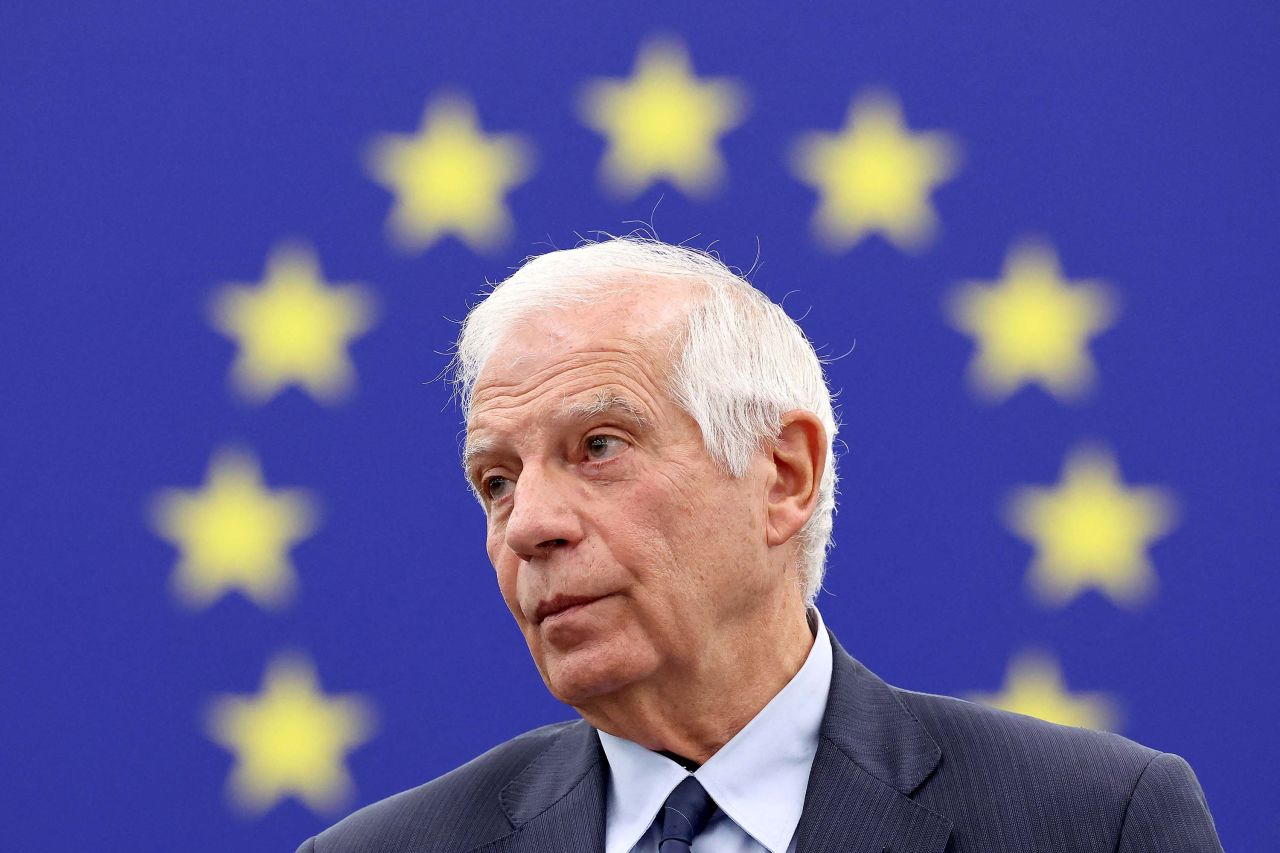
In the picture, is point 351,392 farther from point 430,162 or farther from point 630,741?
point 630,741

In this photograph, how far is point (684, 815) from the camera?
2.24m

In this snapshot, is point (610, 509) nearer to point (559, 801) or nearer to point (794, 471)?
point (794, 471)

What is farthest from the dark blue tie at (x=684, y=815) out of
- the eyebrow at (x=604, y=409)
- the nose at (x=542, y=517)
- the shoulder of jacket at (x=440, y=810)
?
the eyebrow at (x=604, y=409)

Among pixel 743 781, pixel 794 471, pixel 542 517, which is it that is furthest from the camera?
pixel 794 471

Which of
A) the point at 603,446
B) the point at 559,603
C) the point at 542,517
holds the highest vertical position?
the point at 603,446

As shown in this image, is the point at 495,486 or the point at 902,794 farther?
the point at 495,486

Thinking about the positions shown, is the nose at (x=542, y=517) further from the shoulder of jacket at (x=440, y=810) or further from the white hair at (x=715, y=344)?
the shoulder of jacket at (x=440, y=810)

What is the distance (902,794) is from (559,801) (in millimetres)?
554

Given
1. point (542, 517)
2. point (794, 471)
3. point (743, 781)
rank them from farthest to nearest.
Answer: point (794, 471), point (743, 781), point (542, 517)

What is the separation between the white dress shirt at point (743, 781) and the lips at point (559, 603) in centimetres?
29

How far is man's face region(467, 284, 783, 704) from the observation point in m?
2.18

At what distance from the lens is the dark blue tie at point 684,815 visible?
7.23 feet

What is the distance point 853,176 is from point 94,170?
1.76 m

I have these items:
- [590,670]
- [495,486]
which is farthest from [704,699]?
[495,486]
